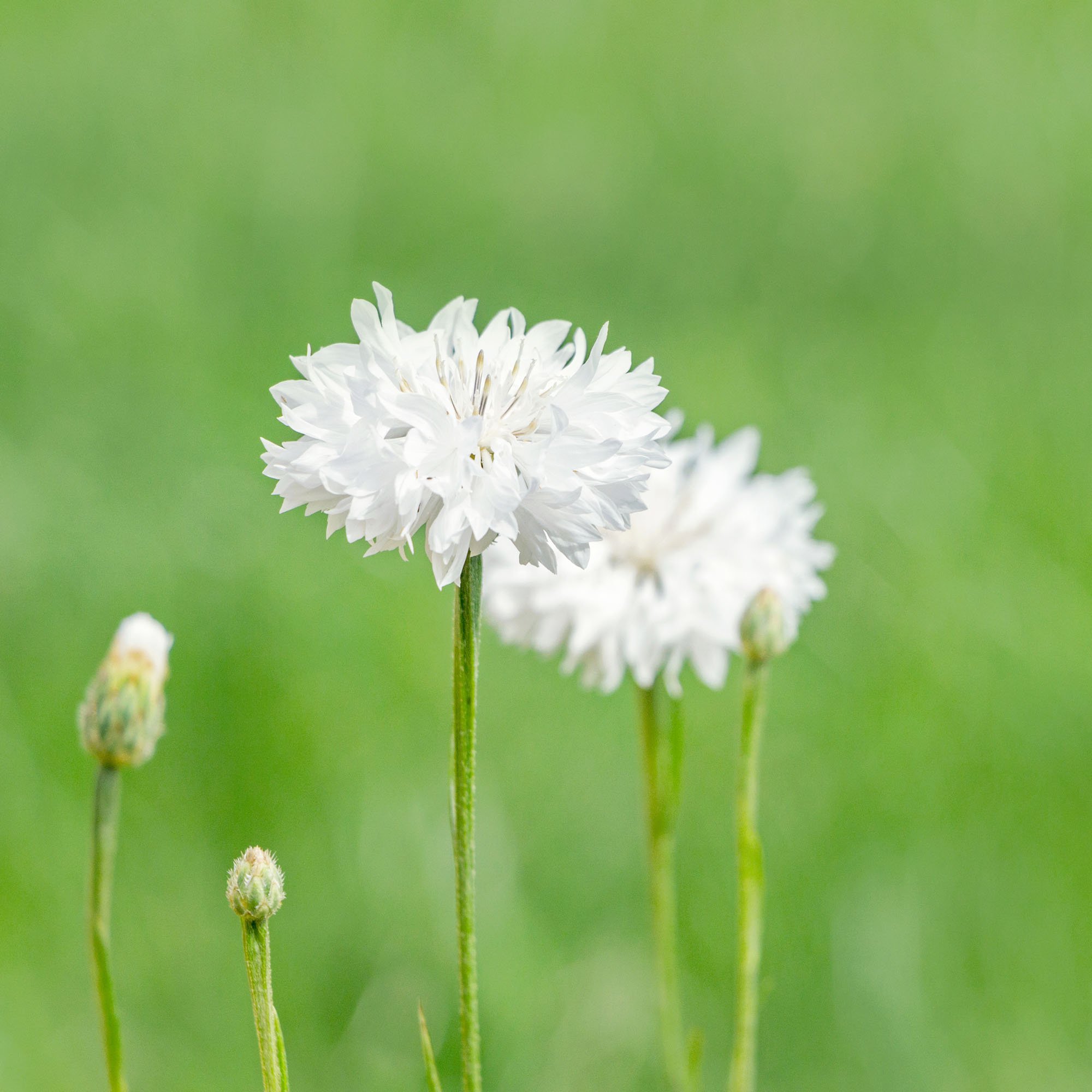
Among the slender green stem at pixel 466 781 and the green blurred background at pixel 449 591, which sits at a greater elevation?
the green blurred background at pixel 449 591

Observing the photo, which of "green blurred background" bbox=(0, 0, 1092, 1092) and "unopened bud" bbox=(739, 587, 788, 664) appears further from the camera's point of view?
"green blurred background" bbox=(0, 0, 1092, 1092)

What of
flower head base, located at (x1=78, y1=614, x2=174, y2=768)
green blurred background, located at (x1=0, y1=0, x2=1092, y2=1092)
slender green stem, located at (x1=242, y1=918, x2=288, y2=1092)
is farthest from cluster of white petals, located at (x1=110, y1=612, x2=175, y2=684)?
green blurred background, located at (x1=0, y1=0, x2=1092, y2=1092)

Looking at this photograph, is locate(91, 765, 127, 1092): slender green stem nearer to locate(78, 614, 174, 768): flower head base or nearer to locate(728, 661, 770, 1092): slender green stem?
locate(78, 614, 174, 768): flower head base

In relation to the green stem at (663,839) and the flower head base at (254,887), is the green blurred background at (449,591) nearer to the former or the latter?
the green stem at (663,839)

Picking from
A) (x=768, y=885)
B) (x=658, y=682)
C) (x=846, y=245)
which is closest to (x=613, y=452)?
(x=658, y=682)

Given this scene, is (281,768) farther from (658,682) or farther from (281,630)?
(658,682)

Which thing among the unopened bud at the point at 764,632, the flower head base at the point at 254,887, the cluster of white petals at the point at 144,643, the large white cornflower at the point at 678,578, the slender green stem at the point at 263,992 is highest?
the large white cornflower at the point at 678,578

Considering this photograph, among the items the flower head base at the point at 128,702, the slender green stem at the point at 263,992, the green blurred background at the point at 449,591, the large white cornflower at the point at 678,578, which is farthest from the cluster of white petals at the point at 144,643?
the green blurred background at the point at 449,591
